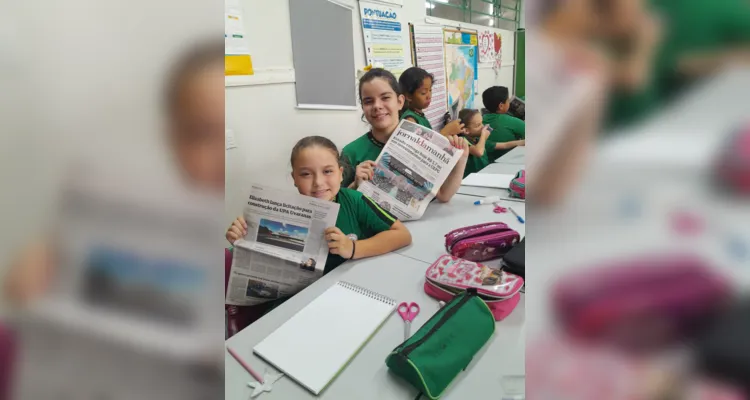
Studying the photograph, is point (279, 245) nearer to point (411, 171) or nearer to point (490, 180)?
point (411, 171)

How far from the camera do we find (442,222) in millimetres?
1415

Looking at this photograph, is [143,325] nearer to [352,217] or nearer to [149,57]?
[149,57]

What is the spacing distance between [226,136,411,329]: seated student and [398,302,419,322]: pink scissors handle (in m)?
0.28

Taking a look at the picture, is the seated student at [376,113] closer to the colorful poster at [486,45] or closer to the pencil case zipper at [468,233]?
the pencil case zipper at [468,233]

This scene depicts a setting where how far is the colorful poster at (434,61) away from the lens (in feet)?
10.2

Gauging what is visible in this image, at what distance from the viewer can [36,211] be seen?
0.56ft

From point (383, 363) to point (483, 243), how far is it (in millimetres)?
497

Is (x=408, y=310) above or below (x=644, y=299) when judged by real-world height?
below

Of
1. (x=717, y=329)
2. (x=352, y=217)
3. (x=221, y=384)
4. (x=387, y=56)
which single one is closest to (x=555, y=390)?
(x=717, y=329)

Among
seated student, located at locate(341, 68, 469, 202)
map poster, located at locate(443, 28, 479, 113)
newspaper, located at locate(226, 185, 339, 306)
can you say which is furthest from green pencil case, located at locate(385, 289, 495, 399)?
map poster, located at locate(443, 28, 479, 113)

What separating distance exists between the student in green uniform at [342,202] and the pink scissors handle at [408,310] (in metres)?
0.29

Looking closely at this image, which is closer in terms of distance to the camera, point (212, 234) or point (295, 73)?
point (212, 234)

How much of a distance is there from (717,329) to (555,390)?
8 centimetres

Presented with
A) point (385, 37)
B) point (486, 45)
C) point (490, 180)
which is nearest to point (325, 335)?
point (490, 180)
